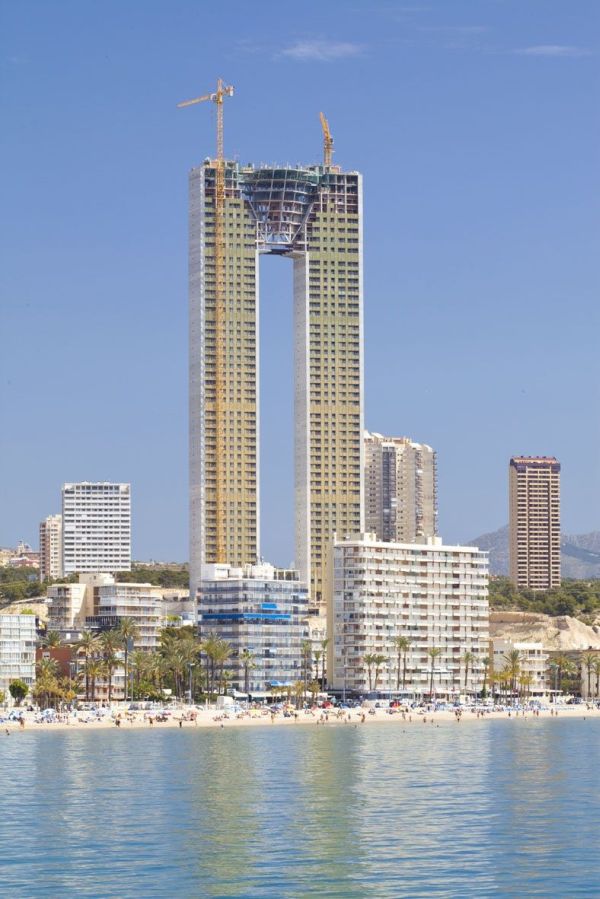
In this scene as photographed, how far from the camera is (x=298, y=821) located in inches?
3302

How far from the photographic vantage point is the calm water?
65.8 meters

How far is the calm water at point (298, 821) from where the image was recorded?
65.8 metres

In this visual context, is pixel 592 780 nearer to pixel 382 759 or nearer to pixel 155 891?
pixel 382 759

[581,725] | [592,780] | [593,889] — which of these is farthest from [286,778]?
[581,725]

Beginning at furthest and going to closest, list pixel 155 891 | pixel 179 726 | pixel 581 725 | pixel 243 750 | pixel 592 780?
pixel 581 725, pixel 179 726, pixel 243 750, pixel 592 780, pixel 155 891

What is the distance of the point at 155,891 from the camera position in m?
63.5

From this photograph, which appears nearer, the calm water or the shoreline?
the calm water

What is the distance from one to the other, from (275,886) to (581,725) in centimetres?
13604

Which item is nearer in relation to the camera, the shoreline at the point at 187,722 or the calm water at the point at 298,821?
the calm water at the point at 298,821

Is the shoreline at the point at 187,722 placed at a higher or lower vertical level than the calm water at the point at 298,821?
lower

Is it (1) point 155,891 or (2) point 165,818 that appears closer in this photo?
(1) point 155,891

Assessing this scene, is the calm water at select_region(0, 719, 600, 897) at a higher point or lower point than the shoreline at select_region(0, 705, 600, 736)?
higher

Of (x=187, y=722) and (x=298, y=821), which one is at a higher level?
(x=298, y=821)

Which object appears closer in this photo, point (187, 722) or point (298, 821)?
point (298, 821)
